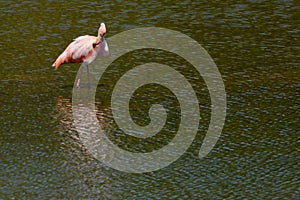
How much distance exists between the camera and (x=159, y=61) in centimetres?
1889

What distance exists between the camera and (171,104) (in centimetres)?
1636

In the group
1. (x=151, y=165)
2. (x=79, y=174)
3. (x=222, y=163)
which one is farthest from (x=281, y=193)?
(x=79, y=174)

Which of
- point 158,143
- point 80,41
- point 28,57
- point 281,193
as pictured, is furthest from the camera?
point 28,57

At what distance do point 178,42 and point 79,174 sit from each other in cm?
754

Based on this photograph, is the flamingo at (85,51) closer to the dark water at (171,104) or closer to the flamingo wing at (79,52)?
the flamingo wing at (79,52)

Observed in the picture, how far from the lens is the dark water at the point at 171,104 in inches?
503

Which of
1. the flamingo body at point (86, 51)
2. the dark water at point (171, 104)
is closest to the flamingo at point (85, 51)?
the flamingo body at point (86, 51)

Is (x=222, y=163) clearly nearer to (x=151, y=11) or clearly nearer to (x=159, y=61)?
(x=159, y=61)

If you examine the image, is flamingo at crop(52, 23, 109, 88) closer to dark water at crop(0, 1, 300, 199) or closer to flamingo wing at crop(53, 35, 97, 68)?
flamingo wing at crop(53, 35, 97, 68)

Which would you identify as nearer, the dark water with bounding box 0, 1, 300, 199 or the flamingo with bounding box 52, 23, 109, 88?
the dark water with bounding box 0, 1, 300, 199

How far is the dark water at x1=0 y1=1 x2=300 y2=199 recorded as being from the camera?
12.8 m

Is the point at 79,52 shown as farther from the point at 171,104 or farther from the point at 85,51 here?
the point at 171,104

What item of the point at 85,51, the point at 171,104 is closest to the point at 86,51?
the point at 85,51

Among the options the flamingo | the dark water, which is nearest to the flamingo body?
the flamingo
